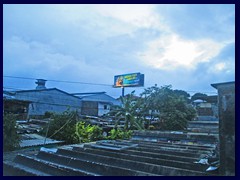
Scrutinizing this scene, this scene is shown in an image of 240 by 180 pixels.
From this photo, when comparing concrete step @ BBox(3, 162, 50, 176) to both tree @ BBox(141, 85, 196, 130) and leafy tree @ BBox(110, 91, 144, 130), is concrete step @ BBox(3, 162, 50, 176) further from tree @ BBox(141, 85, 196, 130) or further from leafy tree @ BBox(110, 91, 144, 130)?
tree @ BBox(141, 85, 196, 130)

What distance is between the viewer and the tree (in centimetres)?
1708

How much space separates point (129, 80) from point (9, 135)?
21577 mm

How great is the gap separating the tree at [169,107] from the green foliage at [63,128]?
29.1ft

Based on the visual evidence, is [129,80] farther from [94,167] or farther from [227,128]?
[227,128]

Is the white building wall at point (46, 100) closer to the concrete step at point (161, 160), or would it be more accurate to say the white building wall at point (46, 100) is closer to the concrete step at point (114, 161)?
the concrete step at point (114, 161)

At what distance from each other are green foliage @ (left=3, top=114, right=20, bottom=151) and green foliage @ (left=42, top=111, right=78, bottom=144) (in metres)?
2.33

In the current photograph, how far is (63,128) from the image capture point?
33.0 ft

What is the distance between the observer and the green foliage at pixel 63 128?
975 cm

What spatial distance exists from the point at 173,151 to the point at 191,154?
16.8 inches

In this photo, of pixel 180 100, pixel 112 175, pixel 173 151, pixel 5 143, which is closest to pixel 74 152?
pixel 112 175

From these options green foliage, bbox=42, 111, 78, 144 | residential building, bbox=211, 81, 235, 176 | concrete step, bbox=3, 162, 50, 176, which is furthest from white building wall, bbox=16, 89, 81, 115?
residential building, bbox=211, 81, 235, 176

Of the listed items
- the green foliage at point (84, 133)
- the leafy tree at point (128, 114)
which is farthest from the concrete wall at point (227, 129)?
the leafy tree at point (128, 114)

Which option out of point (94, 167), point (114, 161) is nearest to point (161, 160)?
point (114, 161)
